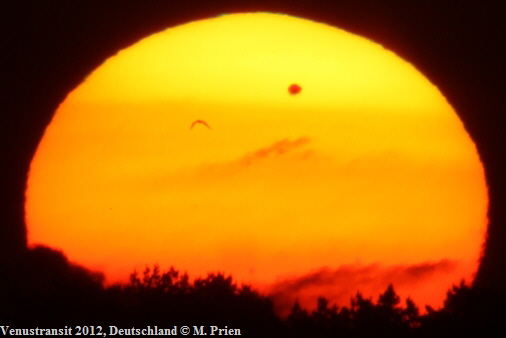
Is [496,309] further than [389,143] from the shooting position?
No

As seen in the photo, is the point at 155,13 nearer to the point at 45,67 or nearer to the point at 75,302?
the point at 45,67

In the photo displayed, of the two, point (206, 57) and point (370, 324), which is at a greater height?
point (206, 57)

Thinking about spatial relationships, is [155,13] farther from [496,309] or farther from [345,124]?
[496,309]

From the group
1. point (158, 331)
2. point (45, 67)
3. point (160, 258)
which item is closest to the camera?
point (158, 331)

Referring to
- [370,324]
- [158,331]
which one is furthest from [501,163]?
[158,331]

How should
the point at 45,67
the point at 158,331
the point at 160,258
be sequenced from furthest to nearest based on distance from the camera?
the point at 45,67 → the point at 160,258 → the point at 158,331

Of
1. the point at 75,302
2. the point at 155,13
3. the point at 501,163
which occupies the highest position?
the point at 155,13
